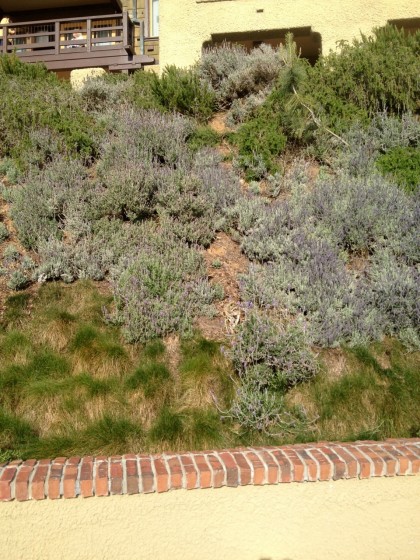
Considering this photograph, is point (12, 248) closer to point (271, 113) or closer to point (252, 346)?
point (252, 346)

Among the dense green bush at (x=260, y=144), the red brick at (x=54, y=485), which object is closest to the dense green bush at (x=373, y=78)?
the dense green bush at (x=260, y=144)

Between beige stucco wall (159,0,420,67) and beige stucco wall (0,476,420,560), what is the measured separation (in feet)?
35.9

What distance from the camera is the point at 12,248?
6.47 meters

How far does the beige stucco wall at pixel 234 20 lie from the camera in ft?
40.5

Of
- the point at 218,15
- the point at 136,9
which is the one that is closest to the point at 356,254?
the point at 218,15

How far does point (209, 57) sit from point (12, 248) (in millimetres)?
7024

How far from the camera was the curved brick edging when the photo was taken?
3.60 m

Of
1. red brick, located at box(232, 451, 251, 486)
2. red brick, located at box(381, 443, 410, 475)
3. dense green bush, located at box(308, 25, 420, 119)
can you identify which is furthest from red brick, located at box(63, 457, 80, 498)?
dense green bush, located at box(308, 25, 420, 119)

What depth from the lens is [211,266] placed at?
6.54 meters

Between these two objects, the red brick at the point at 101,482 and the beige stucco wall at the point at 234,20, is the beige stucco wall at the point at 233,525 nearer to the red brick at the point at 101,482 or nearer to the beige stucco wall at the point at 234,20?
the red brick at the point at 101,482

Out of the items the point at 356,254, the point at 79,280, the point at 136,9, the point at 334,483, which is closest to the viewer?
the point at 334,483

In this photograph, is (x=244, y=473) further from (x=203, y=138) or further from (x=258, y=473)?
(x=203, y=138)

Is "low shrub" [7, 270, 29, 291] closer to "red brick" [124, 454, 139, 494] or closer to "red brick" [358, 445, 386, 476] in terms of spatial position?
"red brick" [124, 454, 139, 494]

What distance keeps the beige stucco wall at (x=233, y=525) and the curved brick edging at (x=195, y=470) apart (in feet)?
0.22
